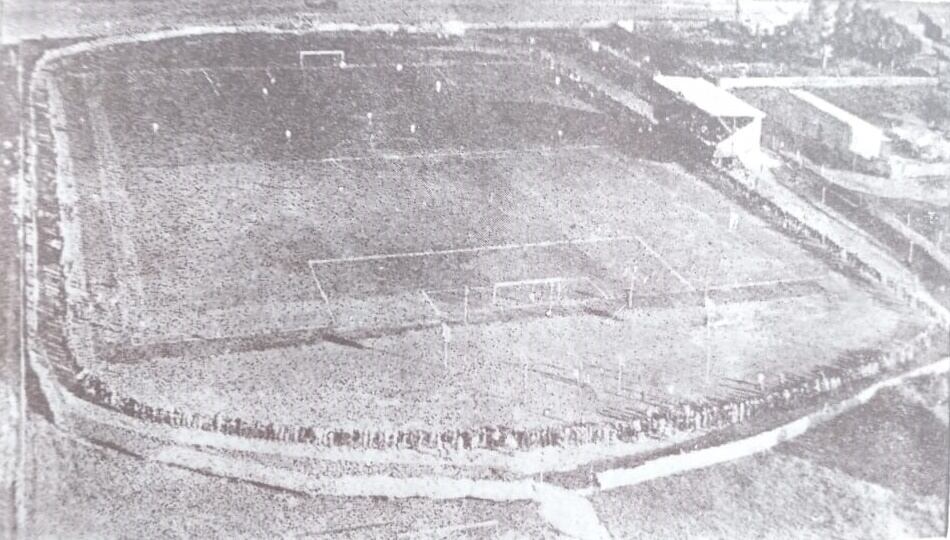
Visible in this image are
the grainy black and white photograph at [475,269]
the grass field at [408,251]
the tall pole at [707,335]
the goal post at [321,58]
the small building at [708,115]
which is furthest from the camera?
the small building at [708,115]

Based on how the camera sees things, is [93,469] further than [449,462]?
No

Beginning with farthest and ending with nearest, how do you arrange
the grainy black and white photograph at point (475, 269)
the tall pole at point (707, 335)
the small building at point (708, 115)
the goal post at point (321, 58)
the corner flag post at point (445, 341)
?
the small building at point (708, 115) → the tall pole at point (707, 335) → the goal post at point (321, 58) → the corner flag post at point (445, 341) → the grainy black and white photograph at point (475, 269)

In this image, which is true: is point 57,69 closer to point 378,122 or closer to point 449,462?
point 378,122

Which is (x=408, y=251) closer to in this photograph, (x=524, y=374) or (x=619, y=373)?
(x=524, y=374)

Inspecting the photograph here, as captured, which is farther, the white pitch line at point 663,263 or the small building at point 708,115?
the small building at point 708,115

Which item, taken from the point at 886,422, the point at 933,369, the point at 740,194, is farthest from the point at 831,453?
the point at 740,194

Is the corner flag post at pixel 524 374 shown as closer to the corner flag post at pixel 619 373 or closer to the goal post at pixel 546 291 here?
the goal post at pixel 546 291

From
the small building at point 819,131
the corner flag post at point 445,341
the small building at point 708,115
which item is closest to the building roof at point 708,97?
the small building at point 708,115

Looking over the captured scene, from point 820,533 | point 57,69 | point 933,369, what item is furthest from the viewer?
point 933,369

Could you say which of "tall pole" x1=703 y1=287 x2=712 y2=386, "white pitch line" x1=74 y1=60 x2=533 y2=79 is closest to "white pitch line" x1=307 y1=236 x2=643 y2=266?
"tall pole" x1=703 y1=287 x2=712 y2=386
